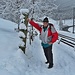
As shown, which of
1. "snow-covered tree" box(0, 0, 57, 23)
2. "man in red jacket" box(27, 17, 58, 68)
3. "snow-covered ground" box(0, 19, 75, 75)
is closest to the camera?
"snow-covered ground" box(0, 19, 75, 75)

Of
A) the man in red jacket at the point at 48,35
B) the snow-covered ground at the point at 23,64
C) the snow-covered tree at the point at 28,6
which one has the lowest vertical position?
the snow-covered ground at the point at 23,64

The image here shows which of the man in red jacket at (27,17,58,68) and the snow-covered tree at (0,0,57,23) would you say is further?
the snow-covered tree at (0,0,57,23)

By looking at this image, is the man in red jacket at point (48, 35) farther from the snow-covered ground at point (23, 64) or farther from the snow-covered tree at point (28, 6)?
the snow-covered tree at point (28, 6)

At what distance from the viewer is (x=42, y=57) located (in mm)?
9914

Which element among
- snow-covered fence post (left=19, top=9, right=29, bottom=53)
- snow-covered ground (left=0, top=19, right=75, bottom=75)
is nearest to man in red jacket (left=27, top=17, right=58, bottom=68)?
snow-covered ground (left=0, top=19, right=75, bottom=75)

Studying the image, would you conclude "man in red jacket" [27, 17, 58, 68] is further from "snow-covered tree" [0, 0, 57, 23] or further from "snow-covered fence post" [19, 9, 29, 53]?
"snow-covered tree" [0, 0, 57, 23]

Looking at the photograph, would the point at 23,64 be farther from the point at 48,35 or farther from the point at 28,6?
the point at 28,6

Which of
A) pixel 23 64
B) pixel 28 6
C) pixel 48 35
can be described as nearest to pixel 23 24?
pixel 48 35

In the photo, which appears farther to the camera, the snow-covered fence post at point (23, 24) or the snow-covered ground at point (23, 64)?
the snow-covered fence post at point (23, 24)

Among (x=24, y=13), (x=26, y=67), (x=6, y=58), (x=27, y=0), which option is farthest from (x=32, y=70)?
(x=27, y=0)

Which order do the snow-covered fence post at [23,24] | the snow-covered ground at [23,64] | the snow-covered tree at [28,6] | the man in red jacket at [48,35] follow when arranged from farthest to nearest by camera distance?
the snow-covered tree at [28,6]
the snow-covered fence post at [23,24]
the man in red jacket at [48,35]
the snow-covered ground at [23,64]

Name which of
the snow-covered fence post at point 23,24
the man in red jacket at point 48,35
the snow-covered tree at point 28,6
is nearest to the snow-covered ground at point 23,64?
the snow-covered fence post at point 23,24

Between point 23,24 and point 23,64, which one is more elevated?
point 23,24

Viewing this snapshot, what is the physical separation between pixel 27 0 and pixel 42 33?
9.33m
